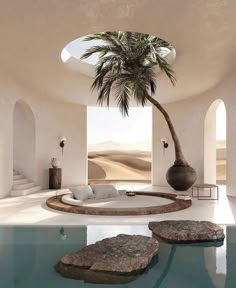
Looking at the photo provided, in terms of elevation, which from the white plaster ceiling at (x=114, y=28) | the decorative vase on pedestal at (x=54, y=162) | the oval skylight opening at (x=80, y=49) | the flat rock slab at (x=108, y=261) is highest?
the oval skylight opening at (x=80, y=49)

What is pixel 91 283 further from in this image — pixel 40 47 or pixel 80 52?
pixel 80 52

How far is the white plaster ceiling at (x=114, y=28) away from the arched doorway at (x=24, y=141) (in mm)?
1971

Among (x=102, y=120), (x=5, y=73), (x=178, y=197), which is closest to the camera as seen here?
(x=178, y=197)

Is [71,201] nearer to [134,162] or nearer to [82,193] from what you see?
[82,193]

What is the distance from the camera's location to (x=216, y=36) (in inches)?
211

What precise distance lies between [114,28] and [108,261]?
373 centimetres

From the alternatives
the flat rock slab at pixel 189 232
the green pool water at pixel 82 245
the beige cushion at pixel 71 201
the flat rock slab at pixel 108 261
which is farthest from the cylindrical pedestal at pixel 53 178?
the flat rock slab at pixel 108 261

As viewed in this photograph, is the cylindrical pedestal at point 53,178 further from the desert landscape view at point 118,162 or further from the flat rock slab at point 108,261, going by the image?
the flat rock slab at point 108,261

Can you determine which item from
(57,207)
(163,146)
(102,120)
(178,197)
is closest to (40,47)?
(57,207)

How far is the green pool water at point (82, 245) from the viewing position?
2.99 m

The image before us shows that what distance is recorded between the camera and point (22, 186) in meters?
8.49

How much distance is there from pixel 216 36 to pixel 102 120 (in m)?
9.97

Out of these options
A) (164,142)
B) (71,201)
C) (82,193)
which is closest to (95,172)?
(164,142)

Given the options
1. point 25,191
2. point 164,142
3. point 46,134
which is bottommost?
point 25,191
